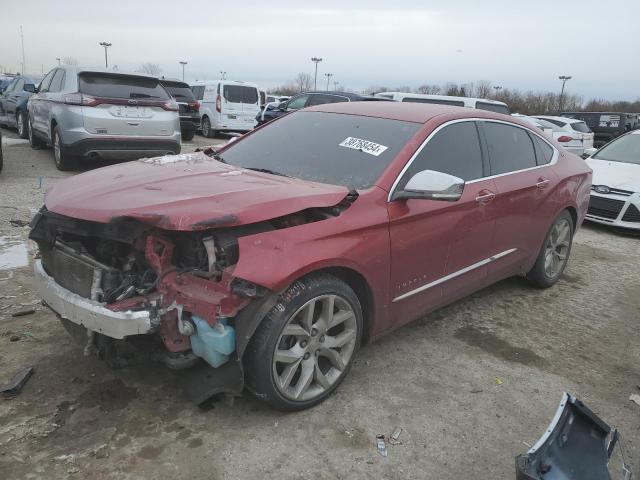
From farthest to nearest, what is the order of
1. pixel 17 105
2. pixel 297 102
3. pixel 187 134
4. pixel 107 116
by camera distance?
pixel 297 102 → pixel 187 134 → pixel 17 105 → pixel 107 116

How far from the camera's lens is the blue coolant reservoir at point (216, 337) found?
7.97 ft

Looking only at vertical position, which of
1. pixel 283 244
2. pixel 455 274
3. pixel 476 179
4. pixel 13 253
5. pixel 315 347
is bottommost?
pixel 13 253

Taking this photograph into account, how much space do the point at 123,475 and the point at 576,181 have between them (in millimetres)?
4516

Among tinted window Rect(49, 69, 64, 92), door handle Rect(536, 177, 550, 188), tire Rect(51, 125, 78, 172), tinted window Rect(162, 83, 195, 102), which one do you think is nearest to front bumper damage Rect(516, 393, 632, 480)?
door handle Rect(536, 177, 550, 188)

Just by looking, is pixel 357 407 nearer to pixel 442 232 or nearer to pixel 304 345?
pixel 304 345

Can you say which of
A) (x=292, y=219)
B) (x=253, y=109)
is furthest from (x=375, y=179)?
(x=253, y=109)

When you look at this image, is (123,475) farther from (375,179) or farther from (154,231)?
(375,179)

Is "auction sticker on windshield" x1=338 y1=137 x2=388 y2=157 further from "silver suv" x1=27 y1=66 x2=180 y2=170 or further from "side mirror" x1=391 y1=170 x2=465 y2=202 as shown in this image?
"silver suv" x1=27 y1=66 x2=180 y2=170

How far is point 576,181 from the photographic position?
4.92 m

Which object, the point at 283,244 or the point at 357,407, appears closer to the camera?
the point at 283,244

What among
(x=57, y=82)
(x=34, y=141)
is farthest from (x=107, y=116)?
(x=34, y=141)

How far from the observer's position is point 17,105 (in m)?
12.3

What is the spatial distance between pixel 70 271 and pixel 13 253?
2.55 meters

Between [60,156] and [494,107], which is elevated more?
[494,107]
